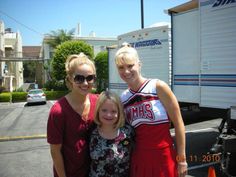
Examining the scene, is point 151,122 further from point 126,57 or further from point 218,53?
point 218,53

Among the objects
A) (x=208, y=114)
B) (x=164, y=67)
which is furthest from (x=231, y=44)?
(x=164, y=67)

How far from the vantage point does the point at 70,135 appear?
2.30 m

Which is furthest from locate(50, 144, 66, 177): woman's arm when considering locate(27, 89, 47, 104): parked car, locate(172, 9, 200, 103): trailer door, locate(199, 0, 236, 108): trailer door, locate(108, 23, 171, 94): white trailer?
locate(27, 89, 47, 104): parked car

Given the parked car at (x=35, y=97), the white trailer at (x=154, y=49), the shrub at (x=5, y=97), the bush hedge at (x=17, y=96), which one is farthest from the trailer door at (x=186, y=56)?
the shrub at (x=5, y=97)

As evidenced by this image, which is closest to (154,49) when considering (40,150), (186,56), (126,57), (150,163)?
(186,56)

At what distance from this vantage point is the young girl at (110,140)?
7.70 ft

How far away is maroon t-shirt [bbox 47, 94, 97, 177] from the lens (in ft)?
7.43

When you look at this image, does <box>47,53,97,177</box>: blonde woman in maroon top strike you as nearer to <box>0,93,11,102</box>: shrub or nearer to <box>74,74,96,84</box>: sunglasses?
<box>74,74,96,84</box>: sunglasses

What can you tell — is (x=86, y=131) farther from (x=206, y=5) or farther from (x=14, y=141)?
(x=14, y=141)

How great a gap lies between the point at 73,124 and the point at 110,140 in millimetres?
308

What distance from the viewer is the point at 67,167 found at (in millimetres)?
2352

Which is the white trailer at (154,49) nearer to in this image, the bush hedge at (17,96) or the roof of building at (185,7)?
the roof of building at (185,7)

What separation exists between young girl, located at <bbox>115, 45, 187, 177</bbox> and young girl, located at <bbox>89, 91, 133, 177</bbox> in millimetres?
94

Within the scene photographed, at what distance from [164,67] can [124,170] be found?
547 centimetres
